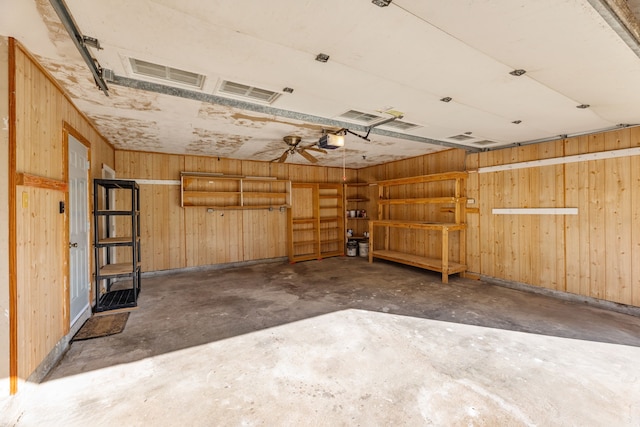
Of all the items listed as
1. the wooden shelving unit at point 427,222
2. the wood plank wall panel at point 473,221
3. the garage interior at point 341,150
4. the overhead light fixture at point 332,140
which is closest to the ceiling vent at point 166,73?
the garage interior at point 341,150

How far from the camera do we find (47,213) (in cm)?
243

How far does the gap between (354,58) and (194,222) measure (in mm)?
5144

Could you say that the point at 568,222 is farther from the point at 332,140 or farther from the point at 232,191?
the point at 232,191

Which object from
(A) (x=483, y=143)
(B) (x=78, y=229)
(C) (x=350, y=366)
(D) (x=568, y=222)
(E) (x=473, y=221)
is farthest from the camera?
(E) (x=473, y=221)

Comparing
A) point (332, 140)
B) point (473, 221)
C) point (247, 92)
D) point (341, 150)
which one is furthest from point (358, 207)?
point (247, 92)

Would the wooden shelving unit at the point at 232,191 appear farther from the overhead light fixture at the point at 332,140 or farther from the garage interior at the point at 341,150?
the overhead light fixture at the point at 332,140

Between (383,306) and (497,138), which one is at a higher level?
(497,138)

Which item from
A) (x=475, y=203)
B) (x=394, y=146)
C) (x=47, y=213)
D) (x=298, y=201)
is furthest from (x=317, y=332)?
(x=298, y=201)

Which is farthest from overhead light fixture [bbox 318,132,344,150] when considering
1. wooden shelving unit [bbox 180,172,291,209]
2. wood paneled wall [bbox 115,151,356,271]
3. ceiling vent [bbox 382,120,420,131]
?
wood paneled wall [bbox 115,151,356,271]

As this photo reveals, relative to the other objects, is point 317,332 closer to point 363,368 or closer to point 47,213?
point 363,368

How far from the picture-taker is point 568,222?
13.8ft

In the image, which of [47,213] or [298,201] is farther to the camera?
[298,201]

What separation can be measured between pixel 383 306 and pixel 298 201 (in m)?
4.20

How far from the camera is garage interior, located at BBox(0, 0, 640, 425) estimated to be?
5.98ft
